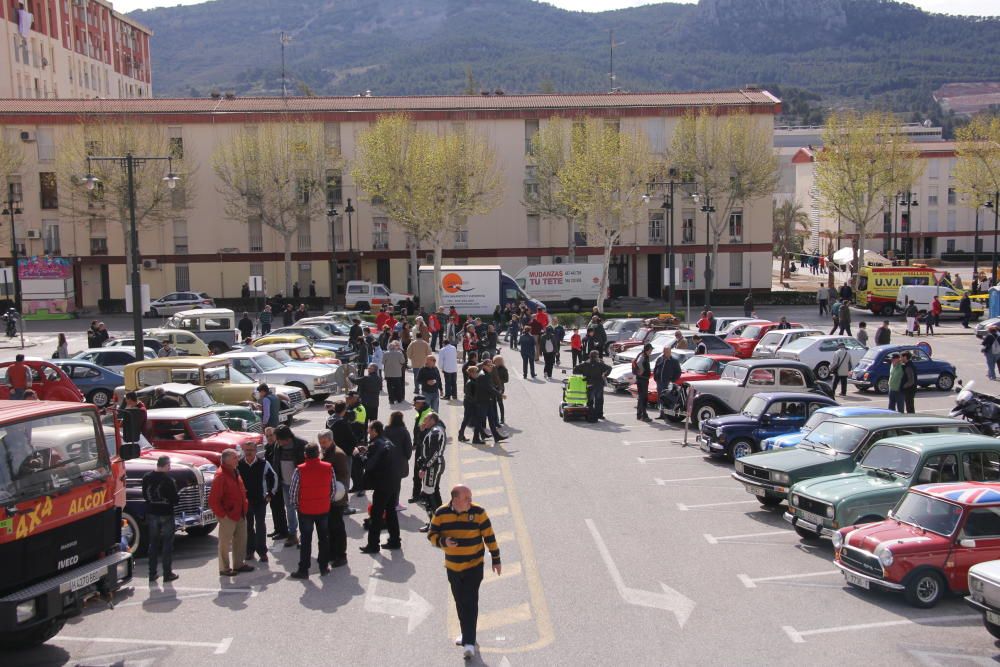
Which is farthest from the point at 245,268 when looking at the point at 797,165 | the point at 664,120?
the point at 797,165

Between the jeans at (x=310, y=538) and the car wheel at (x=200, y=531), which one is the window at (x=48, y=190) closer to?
the car wheel at (x=200, y=531)

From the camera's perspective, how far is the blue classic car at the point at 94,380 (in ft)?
83.4

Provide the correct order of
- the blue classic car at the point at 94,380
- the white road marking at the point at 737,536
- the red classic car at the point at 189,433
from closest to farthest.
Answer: the white road marking at the point at 737,536, the red classic car at the point at 189,433, the blue classic car at the point at 94,380

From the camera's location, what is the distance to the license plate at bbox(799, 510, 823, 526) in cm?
1247

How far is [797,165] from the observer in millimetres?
103938

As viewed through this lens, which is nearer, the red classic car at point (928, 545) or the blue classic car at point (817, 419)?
the red classic car at point (928, 545)

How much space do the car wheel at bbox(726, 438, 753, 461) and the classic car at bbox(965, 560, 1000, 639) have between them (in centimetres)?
815

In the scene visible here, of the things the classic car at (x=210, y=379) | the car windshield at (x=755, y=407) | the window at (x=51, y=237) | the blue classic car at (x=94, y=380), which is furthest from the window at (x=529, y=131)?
the car windshield at (x=755, y=407)

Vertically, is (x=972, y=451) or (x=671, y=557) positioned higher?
(x=972, y=451)

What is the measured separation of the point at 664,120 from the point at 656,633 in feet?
180

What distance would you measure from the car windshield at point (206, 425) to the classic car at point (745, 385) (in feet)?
31.9

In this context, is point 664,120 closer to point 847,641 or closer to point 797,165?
point 797,165

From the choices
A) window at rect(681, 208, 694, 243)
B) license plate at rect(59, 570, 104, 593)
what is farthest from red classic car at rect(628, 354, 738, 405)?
window at rect(681, 208, 694, 243)

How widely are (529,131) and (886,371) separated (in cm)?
3865
